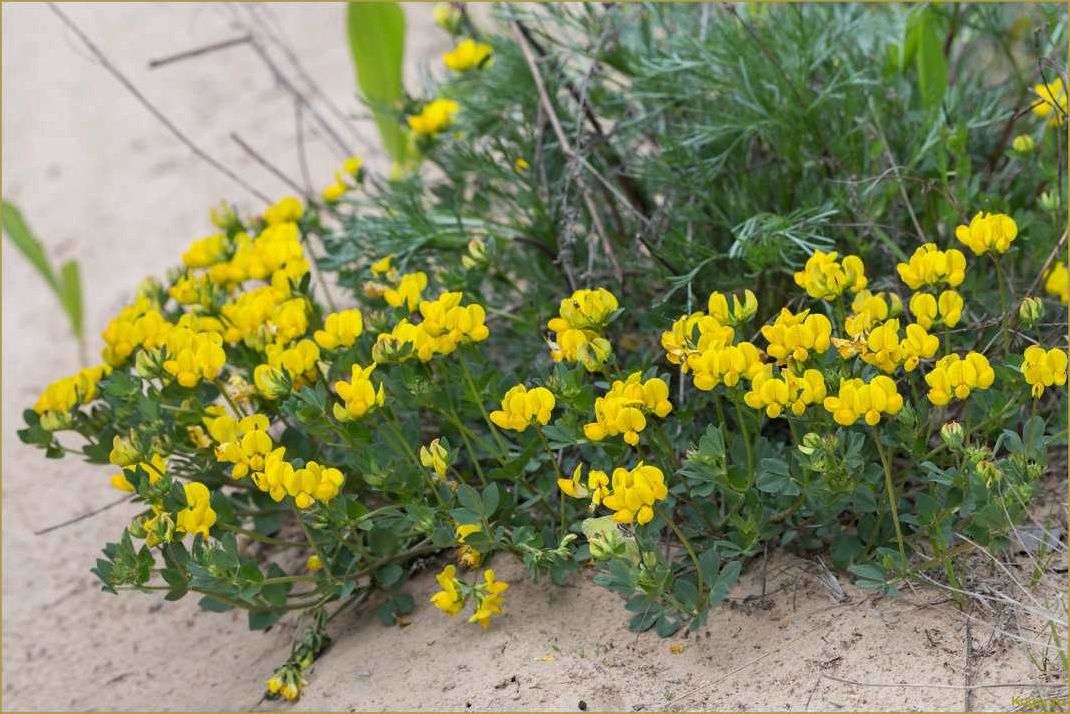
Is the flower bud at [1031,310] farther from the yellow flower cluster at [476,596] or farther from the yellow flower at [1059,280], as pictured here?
the yellow flower cluster at [476,596]

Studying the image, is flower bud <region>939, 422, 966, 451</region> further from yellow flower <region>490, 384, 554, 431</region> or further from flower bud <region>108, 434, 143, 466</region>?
flower bud <region>108, 434, 143, 466</region>

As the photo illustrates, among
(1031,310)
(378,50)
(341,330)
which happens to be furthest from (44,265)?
(1031,310)

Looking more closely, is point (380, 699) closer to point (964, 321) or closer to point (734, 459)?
point (734, 459)

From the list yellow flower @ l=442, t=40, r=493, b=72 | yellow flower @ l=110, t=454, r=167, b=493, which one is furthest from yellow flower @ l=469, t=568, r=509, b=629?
yellow flower @ l=442, t=40, r=493, b=72

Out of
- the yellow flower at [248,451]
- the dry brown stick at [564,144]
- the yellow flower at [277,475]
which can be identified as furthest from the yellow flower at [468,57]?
the yellow flower at [277,475]

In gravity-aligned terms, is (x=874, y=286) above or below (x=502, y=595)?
above

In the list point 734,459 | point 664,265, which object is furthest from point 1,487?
point 734,459
